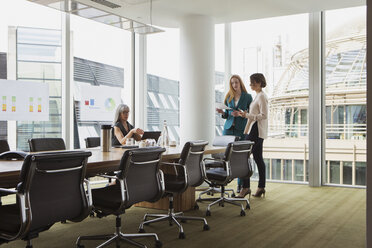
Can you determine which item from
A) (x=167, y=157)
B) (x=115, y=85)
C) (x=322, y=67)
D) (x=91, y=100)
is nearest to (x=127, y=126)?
(x=167, y=157)

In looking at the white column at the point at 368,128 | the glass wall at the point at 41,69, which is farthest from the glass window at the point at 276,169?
the white column at the point at 368,128

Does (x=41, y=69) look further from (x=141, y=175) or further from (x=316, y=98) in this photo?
(x=316, y=98)

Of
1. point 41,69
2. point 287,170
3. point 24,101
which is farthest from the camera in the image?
point 287,170

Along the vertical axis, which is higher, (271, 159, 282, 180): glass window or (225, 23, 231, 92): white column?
(225, 23, 231, 92): white column

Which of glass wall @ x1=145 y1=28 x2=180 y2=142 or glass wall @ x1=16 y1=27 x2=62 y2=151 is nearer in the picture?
glass wall @ x1=16 y1=27 x2=62 y2=151

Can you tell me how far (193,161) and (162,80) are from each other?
4.89 m

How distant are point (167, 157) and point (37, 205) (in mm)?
1709

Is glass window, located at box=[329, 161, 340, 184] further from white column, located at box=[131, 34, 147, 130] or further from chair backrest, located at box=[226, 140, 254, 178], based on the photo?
white column, located at box=[131, 34, 147, 130]

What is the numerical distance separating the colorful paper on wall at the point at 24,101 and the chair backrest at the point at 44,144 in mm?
1872

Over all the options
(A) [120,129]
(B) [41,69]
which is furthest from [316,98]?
(B) [41,69]

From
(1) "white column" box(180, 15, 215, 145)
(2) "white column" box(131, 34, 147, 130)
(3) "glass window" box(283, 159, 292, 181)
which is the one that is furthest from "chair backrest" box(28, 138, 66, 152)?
(3) "glass window" box(283, 159, 292, 181)

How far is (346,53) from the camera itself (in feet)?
22.9

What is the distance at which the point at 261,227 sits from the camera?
166 inches

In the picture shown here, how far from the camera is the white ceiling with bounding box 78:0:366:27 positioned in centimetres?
647
